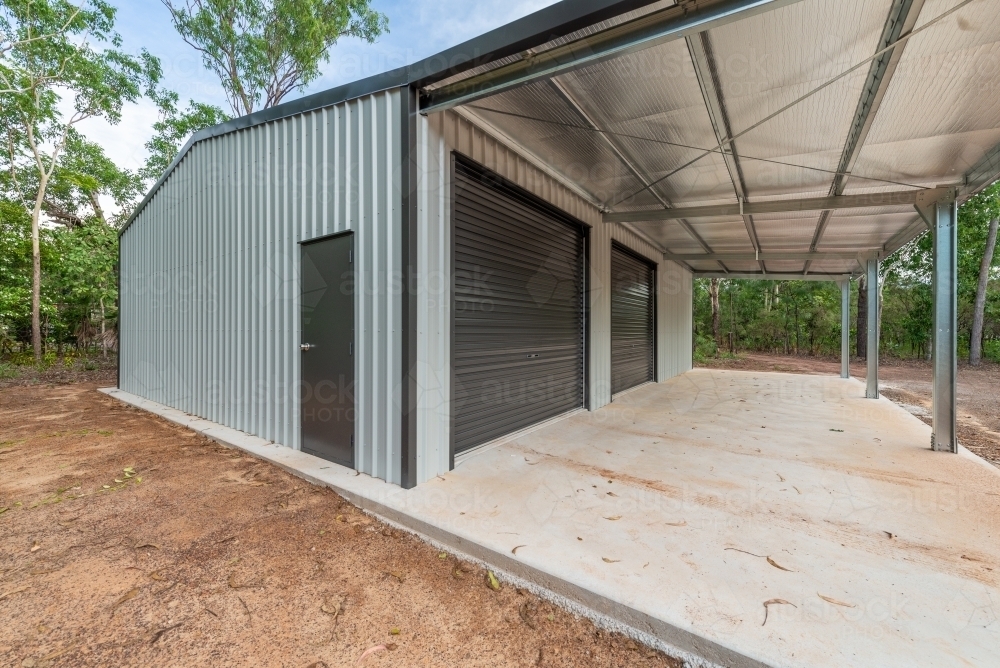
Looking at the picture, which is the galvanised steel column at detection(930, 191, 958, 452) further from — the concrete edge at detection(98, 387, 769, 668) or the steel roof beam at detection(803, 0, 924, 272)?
the concrete edge at detection(98, 387, 769, 668)

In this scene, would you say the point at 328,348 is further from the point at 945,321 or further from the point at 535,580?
the point at 945,321

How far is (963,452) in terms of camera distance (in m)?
3.61

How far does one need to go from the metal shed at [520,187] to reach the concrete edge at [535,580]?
0.24 meters

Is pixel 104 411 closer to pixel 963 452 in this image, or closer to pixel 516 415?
pixel 516 415

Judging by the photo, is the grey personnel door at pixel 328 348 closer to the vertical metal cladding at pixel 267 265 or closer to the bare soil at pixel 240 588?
the vertical metal cladding at pixel 267 265

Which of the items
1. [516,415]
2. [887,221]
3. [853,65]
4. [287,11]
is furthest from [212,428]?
[287,11]

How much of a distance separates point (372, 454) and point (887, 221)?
6668mm

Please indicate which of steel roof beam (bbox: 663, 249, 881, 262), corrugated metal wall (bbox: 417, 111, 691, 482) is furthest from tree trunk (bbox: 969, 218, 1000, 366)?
corrugated metal wall (bbox: 417, 111, 691, 482)

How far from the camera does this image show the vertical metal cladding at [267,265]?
9.46 feet

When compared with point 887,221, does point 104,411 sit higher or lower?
lower

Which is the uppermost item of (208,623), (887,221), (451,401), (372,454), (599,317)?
(887,221)

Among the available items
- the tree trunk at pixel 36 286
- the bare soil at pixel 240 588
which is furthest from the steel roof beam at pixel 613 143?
Answer: the tree trunk at pixel 36 286

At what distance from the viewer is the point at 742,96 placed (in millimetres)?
2721

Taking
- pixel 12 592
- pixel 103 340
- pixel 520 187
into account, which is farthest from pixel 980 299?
pixel 103 340
